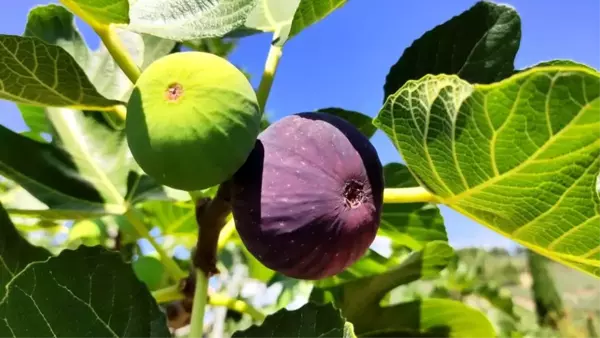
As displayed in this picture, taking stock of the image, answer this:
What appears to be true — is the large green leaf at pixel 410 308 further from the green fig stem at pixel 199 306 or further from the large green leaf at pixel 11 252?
the large green leaf at pixel 11 252

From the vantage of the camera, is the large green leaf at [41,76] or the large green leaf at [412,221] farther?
the large green leaf at [412,221]

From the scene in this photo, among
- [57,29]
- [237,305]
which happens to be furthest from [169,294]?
[57,29]

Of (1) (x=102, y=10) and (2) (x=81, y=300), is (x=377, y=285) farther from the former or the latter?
(1) (x=102, y=10)

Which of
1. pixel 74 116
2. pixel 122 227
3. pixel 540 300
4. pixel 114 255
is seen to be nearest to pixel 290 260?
pixel 114 255

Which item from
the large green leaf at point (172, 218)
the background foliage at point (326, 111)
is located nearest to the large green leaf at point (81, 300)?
the background foliage at point (326, 111)

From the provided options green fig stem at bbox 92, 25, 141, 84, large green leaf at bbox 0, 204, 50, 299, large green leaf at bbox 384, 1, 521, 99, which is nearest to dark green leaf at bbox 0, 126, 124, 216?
large green leaf at bbox 0, 204, 50, 299

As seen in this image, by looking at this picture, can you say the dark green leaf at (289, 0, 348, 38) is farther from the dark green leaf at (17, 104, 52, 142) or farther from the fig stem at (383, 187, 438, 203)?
the dark green leaf at (17, 104, 52, 142)
